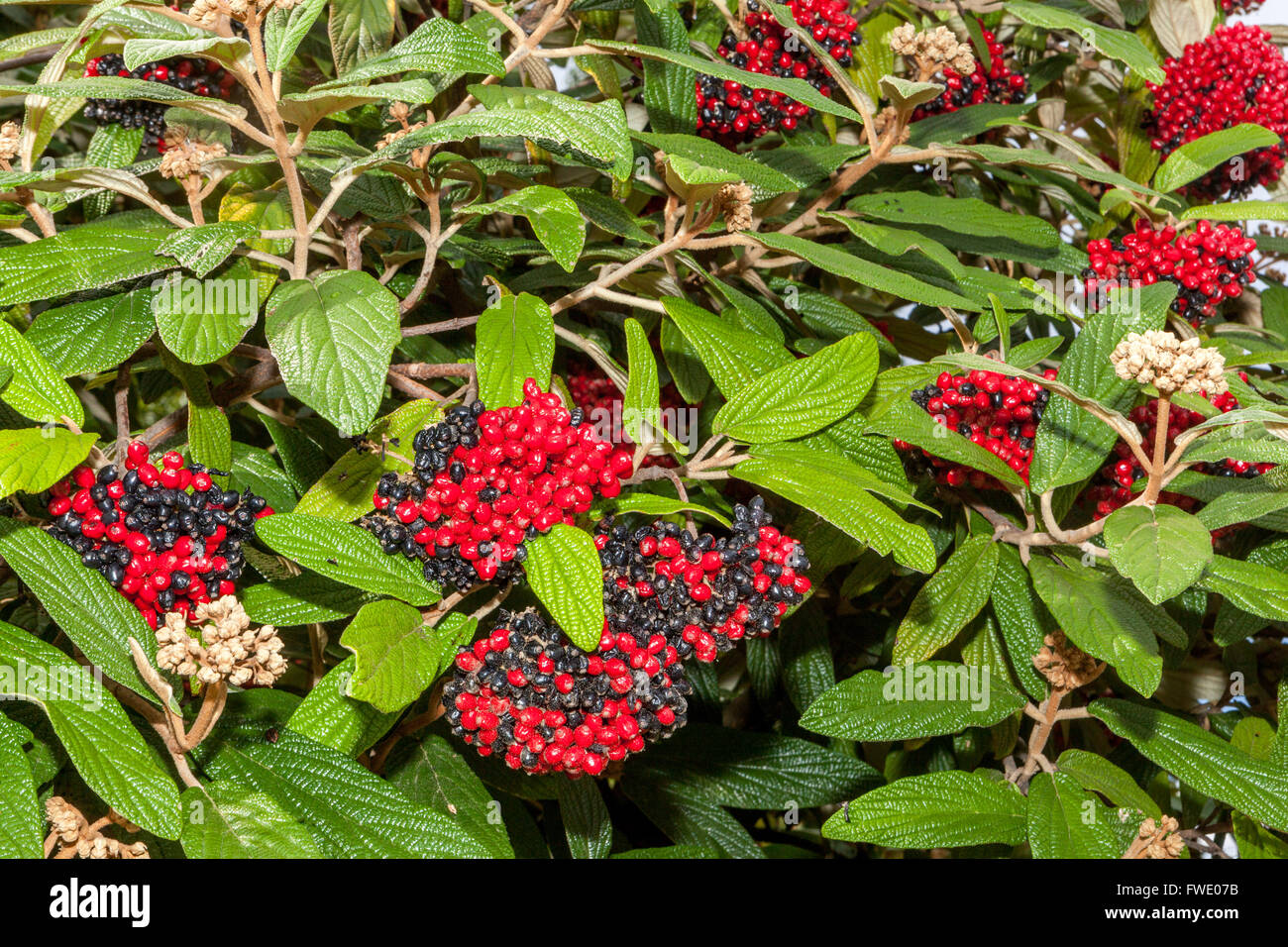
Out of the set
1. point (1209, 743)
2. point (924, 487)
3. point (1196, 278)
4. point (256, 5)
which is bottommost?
point (1209, 743)

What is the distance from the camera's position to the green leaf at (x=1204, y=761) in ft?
3.70

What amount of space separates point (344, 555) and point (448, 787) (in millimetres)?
323

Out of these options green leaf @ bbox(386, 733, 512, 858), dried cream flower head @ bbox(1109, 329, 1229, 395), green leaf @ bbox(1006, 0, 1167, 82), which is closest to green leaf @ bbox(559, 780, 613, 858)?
green leaf @ bbox(386, 733, 512, 858)

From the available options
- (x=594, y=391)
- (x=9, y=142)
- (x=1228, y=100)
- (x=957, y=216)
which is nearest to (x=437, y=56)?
(x=9, y=142)

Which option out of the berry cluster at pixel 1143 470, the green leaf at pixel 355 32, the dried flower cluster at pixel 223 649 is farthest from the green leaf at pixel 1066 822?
the green leaf at pixel 355 32

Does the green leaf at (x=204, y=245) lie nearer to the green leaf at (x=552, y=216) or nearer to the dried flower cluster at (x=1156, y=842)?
the green leaf at (x=552, y=216)

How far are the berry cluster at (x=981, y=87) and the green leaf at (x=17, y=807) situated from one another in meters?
1.38

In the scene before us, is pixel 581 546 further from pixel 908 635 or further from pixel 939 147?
pixel 939 147

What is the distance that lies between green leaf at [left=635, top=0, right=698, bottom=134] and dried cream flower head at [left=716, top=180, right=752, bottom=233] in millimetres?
249

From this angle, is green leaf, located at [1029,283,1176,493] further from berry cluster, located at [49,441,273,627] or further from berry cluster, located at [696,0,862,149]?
berry cluster, located at [49,441,273,627]

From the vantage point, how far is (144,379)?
143 centimetres

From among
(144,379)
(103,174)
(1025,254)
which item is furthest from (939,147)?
(144,379)

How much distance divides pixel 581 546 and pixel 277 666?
0.25m

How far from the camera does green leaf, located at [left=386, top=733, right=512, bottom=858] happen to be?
1077 mm
